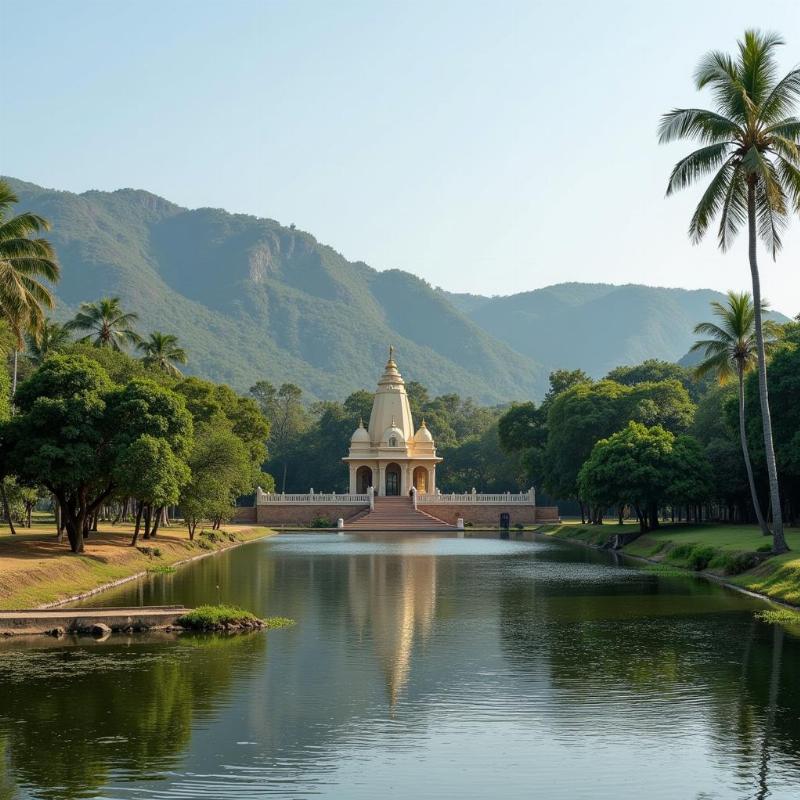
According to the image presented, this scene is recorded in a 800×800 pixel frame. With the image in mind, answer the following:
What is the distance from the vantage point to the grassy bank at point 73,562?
3381cm

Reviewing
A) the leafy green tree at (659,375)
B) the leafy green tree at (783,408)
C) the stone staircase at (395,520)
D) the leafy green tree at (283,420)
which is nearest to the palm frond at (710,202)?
the leafy green tree at (783,408)

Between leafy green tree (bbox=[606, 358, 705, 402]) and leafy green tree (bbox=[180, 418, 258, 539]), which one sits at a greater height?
leafy green tree (bbox=[606, 358, 705, 402])

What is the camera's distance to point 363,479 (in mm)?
115688

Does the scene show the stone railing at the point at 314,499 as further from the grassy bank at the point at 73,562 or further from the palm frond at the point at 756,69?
the palm frond at the point at 756,69

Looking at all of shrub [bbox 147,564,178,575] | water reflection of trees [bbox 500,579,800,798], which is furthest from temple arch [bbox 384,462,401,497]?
water reflection of trees [bbox 500,579,800,798]

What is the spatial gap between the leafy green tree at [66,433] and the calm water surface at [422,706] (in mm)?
8481

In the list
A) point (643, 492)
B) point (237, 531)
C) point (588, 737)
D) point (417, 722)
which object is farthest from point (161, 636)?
point (237, 531)

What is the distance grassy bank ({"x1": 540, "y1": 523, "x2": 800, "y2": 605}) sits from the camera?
122ft

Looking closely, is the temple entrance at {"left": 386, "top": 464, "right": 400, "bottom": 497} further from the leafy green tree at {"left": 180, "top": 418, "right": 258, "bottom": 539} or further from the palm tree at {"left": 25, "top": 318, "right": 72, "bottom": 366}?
the leafy green tree at {"left": 180, "top": 418, "right": 258, "bottom": 539}

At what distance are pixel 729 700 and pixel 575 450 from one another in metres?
66.2

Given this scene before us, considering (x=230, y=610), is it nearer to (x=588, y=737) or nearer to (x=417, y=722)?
(x=417, y=722)

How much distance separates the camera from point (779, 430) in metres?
55.8

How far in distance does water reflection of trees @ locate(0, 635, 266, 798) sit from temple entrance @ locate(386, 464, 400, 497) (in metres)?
87.6

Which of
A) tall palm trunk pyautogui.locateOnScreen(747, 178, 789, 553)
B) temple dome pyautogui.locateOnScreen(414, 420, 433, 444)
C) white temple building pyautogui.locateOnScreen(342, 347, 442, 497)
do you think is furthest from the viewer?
temple dome pyautogui.locateOnScreen(414, 420, 433, 444)
